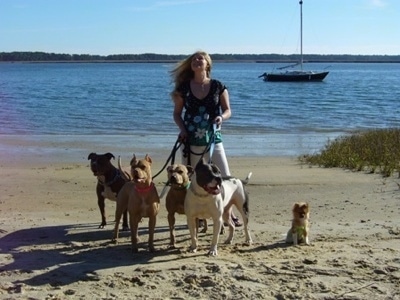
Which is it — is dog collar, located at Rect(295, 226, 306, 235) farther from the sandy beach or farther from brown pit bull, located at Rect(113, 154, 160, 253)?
brown pit bull, located at Rect(113, 154, 160, 253)

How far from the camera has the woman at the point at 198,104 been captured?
23.6 feet

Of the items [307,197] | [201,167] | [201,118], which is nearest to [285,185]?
[307,197]

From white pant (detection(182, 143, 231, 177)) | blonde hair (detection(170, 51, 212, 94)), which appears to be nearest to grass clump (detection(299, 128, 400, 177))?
white pant (detection(182, 143, 231, 177))

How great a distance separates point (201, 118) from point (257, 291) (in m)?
2.53

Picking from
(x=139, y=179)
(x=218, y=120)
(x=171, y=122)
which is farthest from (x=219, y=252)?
(x=171, y=122)

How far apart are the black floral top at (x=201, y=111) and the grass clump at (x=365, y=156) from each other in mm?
4662

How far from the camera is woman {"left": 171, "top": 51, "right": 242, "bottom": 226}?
7.18 m

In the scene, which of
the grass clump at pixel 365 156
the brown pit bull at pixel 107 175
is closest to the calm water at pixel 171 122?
the grass clump at pixel 365 156

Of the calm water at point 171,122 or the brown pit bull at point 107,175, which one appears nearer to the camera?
the brown pit bull at point 107,175

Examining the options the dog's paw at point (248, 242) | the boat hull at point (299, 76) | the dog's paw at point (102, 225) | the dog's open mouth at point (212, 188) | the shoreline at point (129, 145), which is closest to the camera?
the dog's open mouth at point (212, 188)

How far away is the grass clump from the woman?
4635mm

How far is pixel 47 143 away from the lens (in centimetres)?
1814

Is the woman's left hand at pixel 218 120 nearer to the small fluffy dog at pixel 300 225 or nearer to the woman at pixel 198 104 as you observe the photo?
the woman at pixel 198 104

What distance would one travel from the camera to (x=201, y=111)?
283 inches
